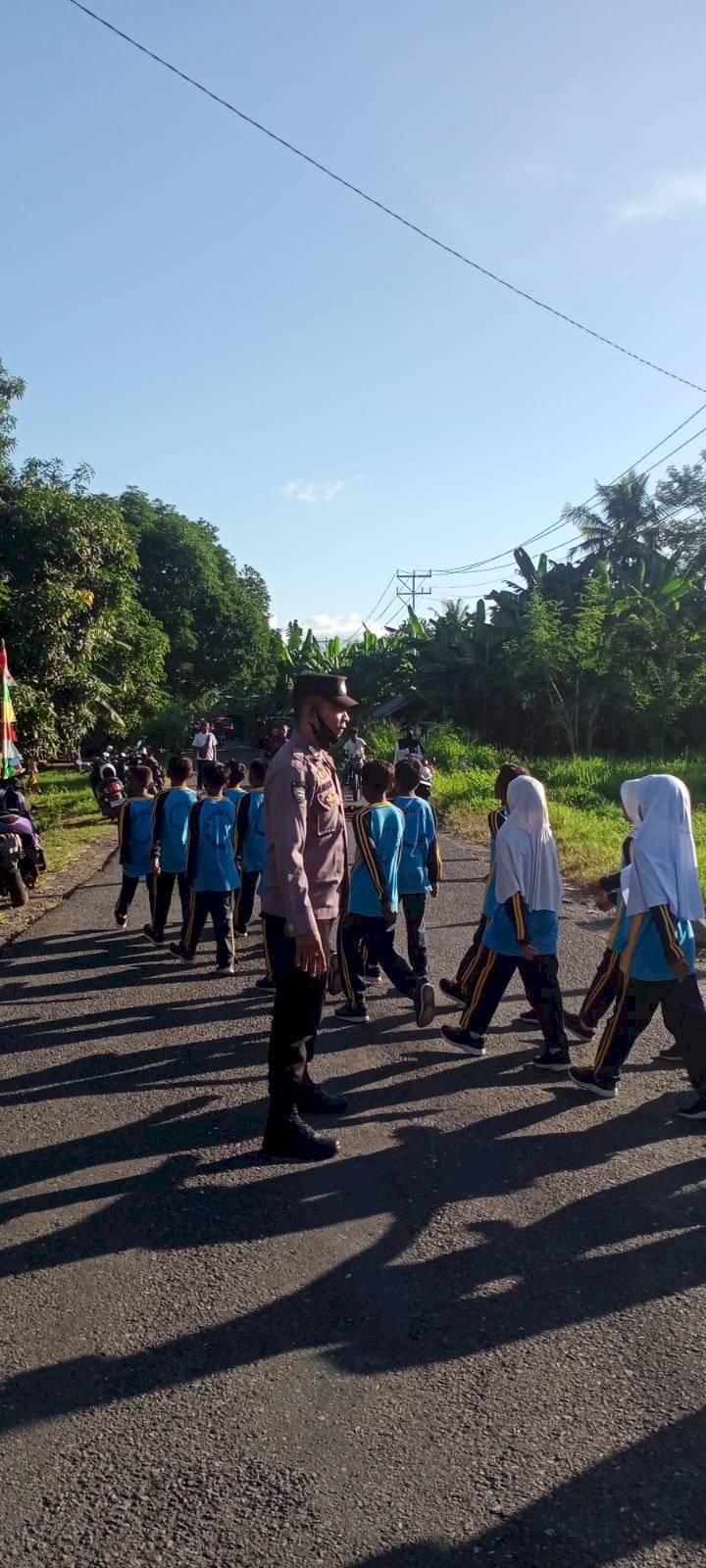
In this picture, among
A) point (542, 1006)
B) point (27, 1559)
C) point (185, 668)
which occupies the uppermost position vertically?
point (185, 668)

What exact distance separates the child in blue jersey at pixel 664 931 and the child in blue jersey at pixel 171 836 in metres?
4.54

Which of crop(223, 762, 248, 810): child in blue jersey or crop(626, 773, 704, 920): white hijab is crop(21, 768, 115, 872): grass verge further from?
crop(626, 773, 704, 920): white hijab

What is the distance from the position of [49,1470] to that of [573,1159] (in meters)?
2.61

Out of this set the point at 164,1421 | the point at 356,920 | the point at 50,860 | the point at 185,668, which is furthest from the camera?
the point at 185,668

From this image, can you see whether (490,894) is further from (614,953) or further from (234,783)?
(234,783)

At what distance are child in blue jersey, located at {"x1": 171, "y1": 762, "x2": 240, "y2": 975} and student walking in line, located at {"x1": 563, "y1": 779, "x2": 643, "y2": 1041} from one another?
2.78 metres

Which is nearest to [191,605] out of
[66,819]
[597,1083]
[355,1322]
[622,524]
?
[622,524]

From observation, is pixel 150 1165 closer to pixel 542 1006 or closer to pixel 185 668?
pixel 542 1006

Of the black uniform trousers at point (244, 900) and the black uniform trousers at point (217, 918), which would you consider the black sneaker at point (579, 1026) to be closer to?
the black uniform trousers at point (217, 918)

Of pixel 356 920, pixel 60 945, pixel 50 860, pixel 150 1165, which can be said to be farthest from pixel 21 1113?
pixel 50 860

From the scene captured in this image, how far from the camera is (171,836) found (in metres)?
9.20

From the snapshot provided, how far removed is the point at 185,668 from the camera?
4559 centimetres

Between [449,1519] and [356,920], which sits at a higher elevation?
[356,920]

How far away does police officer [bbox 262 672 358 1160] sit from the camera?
187 inches
